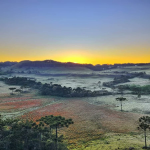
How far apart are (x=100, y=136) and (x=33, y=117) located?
21.7 metres

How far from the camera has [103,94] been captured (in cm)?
8256

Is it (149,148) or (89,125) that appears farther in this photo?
(89,125)

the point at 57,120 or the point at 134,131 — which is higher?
the point at 57,120

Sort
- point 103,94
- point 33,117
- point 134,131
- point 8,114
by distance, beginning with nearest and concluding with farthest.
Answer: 1. point 134,131
2. point 33,117
3. point 8,114
4. point 103,94

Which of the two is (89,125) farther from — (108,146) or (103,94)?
(103,94)

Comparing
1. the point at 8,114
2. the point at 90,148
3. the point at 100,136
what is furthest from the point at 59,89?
the point at 90,148

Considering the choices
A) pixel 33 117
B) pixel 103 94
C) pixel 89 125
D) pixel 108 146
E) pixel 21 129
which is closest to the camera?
pixel 21 129

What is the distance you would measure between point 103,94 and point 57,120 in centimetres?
6188

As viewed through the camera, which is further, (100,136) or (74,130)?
(74,130)

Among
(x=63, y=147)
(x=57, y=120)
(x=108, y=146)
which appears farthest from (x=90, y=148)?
(x=57, y=120)

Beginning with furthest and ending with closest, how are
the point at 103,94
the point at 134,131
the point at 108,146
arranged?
the point at 103,94, the point at 134,131, the point at 108,146

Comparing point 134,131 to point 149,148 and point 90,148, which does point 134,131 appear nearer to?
point 149,148

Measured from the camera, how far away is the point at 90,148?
25.3 metres

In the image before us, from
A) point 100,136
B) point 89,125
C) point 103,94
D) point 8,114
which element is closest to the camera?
point 100,136
